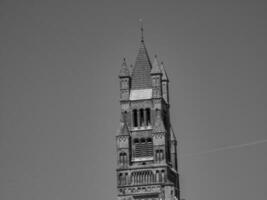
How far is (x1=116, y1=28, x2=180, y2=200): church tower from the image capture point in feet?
306

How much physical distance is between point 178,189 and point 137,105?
31.8 feet

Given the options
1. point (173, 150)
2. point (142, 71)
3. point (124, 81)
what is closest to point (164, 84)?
point (142, 71)

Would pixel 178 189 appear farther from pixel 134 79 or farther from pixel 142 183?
pixel 134 79

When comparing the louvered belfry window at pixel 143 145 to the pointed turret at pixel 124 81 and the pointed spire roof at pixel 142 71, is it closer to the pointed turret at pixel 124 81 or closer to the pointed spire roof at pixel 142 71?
the pointed turret at pixel 124 81

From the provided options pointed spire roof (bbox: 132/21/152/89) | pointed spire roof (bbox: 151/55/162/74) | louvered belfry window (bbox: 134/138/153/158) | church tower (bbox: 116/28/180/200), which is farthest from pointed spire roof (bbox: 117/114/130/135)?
pointed spire roof (bbox: 151/55/162/74)

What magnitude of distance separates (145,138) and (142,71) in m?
7.48

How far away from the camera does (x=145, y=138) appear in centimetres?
9581

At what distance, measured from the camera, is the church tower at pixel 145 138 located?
93.3 m

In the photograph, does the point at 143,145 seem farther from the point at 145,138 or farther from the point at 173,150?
the point at 173,150

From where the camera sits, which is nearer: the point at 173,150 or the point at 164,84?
the point at 173,150

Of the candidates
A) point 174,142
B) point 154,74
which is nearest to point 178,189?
point 174,142

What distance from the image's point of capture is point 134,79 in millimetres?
98438

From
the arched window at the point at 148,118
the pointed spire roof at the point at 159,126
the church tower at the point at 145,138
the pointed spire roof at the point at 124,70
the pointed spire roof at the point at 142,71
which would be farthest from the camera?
the pointed spire roof at the point at 142,71

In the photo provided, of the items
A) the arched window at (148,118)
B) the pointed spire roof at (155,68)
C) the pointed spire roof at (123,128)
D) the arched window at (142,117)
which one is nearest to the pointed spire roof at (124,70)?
the pointed spire roof at (155,68)
